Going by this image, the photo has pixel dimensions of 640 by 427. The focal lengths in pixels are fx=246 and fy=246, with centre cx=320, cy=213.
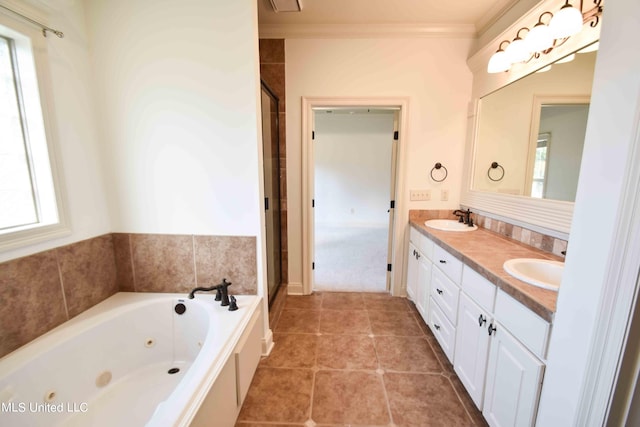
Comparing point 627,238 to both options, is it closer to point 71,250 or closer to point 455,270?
point 455,270

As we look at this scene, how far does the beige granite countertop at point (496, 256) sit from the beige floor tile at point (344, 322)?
969 mm

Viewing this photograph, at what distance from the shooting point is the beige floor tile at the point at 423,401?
1.35 metres

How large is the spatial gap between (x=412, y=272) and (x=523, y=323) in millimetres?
1435

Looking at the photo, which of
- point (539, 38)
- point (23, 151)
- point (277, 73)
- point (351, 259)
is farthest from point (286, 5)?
point (351, 259)

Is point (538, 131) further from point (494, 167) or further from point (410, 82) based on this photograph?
point (410, 82)

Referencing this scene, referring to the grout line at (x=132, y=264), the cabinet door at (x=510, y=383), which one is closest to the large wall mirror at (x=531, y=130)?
the cabinet door at (x=510, y=383)

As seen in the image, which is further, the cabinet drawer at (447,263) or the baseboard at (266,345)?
the baseboard at (266,345)

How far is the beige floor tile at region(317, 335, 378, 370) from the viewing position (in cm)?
175

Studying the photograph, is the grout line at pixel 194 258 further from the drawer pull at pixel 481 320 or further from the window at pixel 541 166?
the window at pixel 541 166

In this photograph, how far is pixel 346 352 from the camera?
1866 millimetres

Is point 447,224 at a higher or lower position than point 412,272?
higher

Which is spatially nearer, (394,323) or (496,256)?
(496,256)

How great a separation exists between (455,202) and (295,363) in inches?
83.7

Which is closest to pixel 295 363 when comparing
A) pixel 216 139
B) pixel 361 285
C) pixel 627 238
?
pixel 361 285
